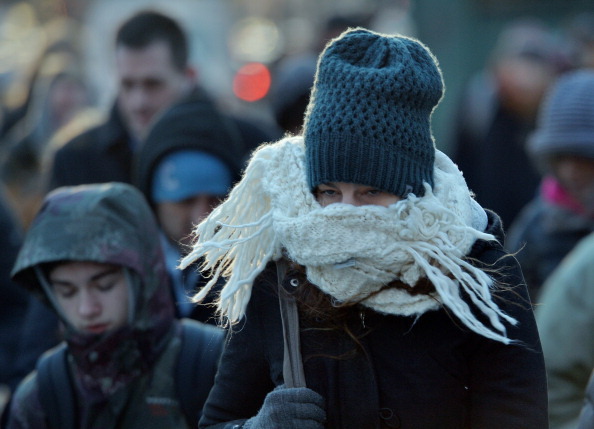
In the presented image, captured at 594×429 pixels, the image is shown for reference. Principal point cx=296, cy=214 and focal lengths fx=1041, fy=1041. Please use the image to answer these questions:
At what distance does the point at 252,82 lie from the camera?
1659 cm

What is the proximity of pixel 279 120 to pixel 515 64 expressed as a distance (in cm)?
186

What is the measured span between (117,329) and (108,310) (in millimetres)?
86

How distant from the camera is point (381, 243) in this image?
2328 mm

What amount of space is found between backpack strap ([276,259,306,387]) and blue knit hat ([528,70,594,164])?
2.86 metres

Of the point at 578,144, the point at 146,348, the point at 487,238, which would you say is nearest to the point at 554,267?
the point at 578,144

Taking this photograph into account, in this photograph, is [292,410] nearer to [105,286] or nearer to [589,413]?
[589,413]

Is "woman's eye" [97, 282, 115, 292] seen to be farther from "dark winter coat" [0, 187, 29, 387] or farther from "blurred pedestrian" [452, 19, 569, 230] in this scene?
"blurred pedestrian" [452, 19, 569, 230]

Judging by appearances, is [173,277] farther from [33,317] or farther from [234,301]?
[234,301]

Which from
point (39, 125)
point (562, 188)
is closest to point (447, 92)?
point (39, 125)

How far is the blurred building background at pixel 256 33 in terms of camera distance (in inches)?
417

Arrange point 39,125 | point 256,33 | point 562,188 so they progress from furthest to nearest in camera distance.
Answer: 1. point 256,33
2. point 39,125
3. point 562,188

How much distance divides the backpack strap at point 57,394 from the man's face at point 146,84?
2.24 metres

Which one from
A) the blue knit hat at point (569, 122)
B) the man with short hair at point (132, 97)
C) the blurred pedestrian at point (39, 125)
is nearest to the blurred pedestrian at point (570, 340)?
the blue knit hat at point (569, 122)

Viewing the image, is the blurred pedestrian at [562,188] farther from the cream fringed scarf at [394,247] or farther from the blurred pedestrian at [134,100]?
the cream fringed scarf at [394,247]
